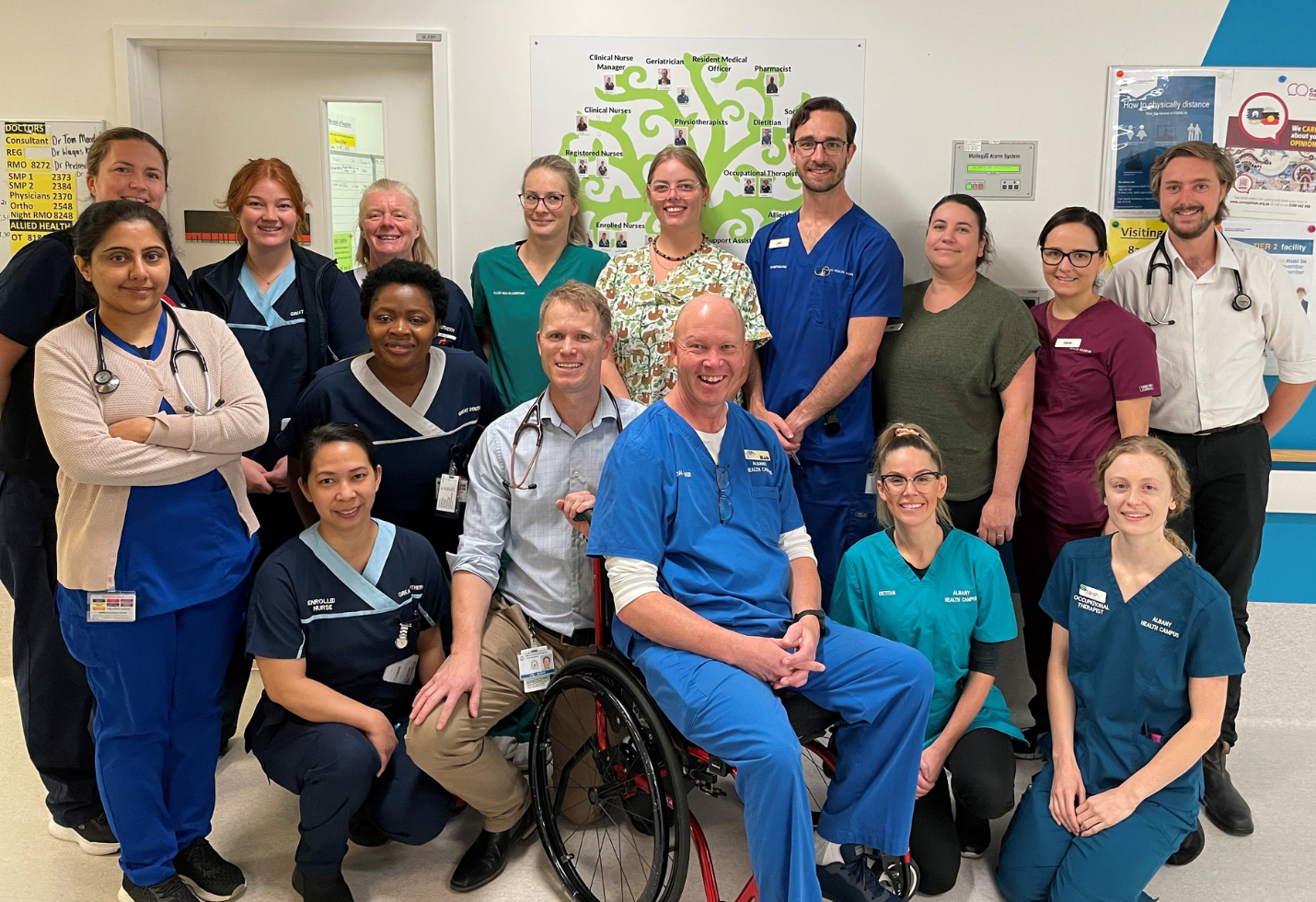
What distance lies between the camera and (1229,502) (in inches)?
108

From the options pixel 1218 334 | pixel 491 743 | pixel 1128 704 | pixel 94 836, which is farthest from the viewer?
pixel 1218 334

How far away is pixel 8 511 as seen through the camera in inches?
87.1

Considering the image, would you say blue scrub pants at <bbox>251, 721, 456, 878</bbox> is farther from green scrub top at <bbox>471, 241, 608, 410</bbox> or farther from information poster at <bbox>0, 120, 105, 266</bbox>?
information poster at <bbox>0, 120, 105, 266</bbox>

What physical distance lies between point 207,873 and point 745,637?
1371mm

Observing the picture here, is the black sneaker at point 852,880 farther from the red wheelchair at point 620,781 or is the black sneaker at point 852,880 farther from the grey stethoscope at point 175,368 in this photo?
the grey stethoscope at point 175,368

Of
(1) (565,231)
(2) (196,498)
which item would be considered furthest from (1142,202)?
(2) (196,498)

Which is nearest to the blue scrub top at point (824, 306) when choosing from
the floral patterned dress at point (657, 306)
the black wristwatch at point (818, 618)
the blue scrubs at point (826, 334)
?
the blue scrubs at point (826, 334)

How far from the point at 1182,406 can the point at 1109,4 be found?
140cm

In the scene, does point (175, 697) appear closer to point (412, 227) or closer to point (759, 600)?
point (759, 600)

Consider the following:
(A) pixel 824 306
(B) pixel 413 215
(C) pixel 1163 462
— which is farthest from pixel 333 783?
(C) pixel 1163 462

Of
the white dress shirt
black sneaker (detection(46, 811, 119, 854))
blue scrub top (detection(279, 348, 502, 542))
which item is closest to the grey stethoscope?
blue scrub top (detection(279, 348, 502, 542))

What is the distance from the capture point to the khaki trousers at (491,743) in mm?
2072

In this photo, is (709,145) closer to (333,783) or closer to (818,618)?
→ (818,618)

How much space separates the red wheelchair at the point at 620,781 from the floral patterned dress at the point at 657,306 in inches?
33.0
